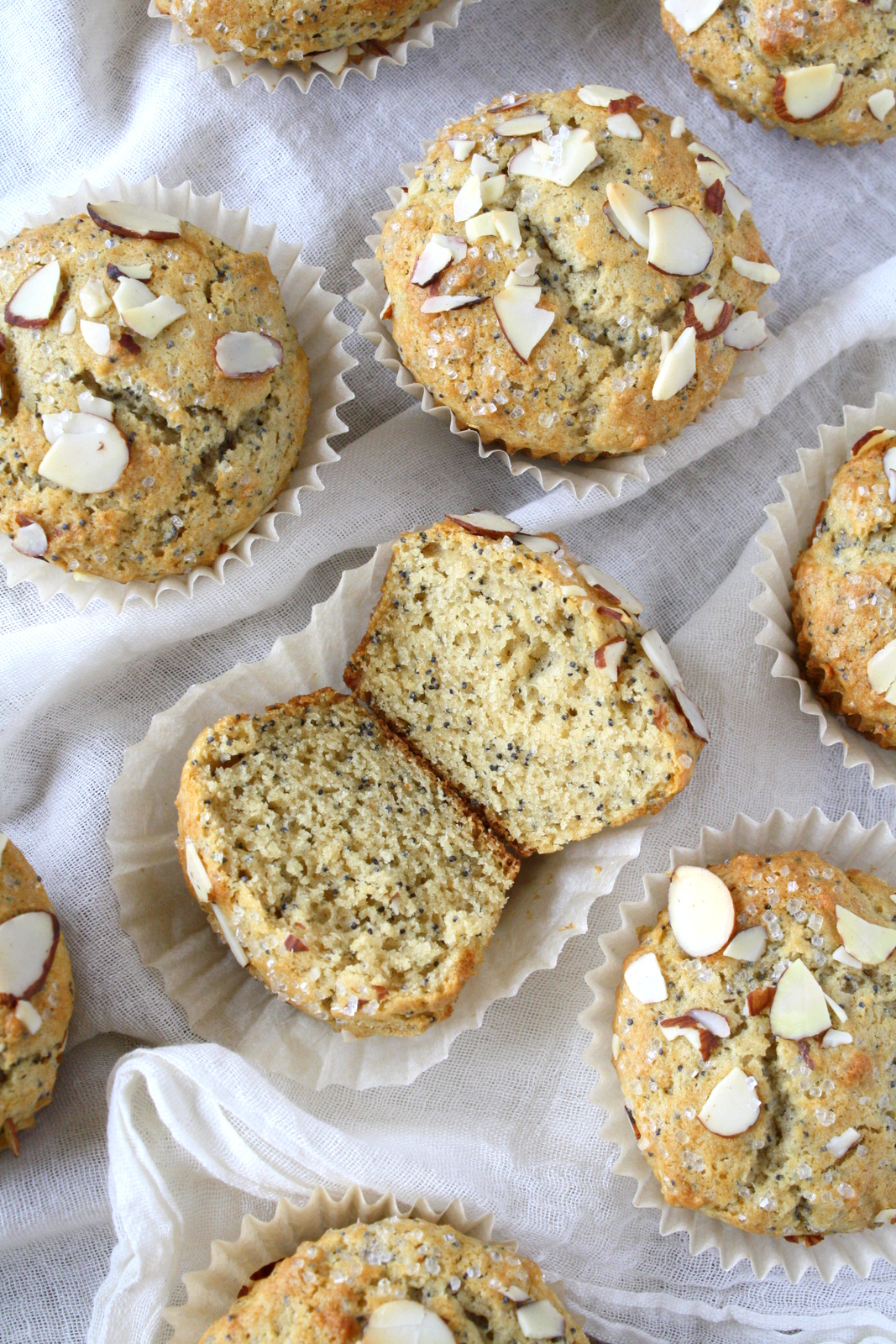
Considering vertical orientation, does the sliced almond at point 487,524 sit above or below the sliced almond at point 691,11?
below

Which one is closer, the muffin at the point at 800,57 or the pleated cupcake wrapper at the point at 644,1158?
the pleated cupcake wrapper at the point at 644,1158

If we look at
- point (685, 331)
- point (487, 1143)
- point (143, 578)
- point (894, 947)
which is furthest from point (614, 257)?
point (487, 1143)

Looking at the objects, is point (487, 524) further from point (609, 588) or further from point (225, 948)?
point (225, 948)

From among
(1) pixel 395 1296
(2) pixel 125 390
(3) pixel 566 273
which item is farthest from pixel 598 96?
(1) pixel 395 1296

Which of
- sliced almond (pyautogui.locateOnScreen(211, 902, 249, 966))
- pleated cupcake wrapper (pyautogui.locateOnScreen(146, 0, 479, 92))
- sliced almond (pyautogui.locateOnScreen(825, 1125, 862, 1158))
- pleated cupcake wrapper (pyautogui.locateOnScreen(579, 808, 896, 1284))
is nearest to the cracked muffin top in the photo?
pleated cupcake wrapper (pyautogui.locateOnScreen(146, 0, 479, 92))

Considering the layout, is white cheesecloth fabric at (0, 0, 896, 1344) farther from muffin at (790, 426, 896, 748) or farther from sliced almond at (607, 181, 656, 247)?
sliced almond at (607, 181, 656, 247)

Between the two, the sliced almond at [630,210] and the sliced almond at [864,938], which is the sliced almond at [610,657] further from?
the sliced almond at [630,210]

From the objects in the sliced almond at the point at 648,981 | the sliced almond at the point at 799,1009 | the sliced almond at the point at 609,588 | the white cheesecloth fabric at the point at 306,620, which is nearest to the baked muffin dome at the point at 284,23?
the white cheesecloth fabric at the point at 306,620
